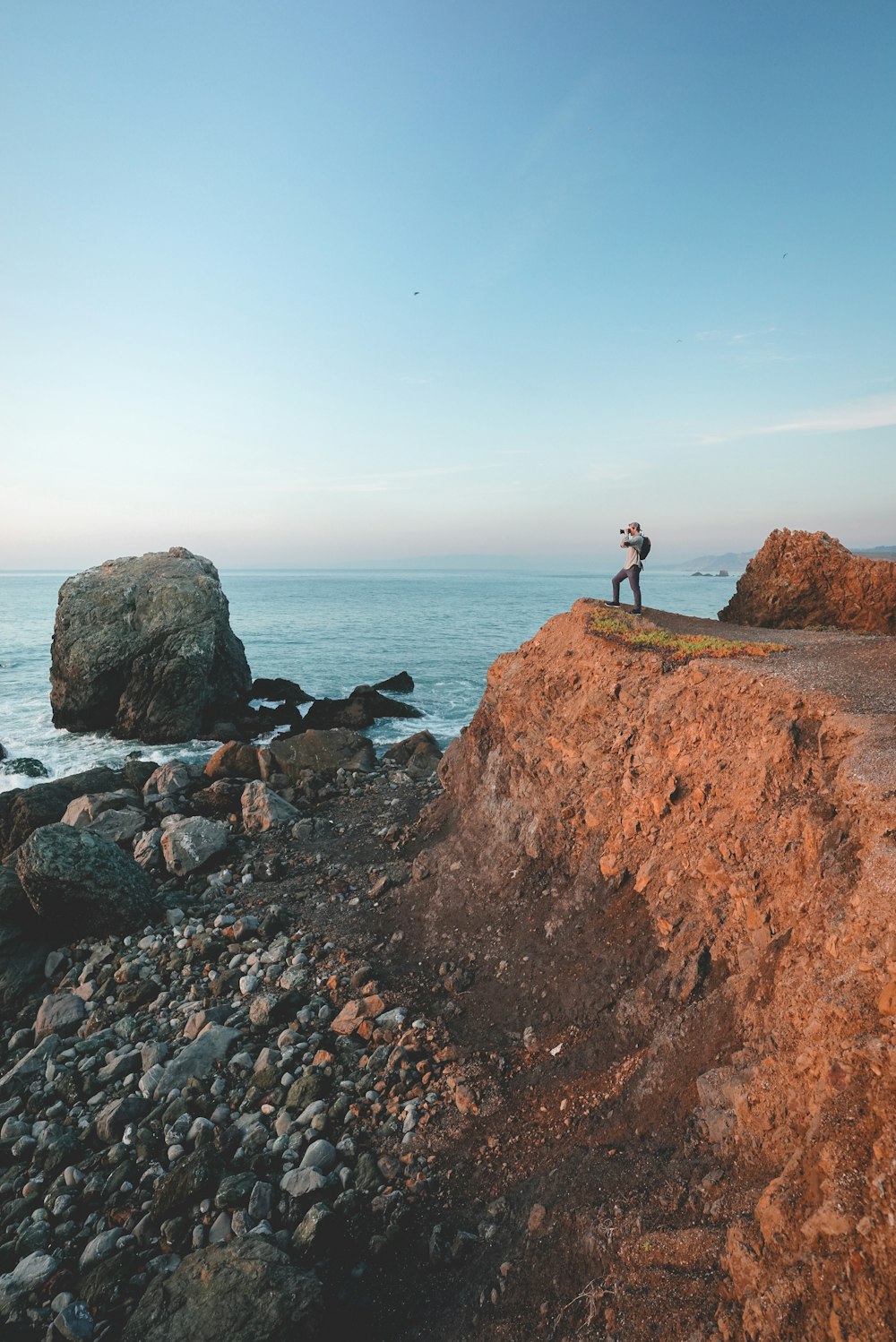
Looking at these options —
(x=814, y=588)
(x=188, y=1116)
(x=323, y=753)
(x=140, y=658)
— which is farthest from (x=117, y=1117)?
(x=140, y=658)

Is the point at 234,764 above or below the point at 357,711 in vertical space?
below

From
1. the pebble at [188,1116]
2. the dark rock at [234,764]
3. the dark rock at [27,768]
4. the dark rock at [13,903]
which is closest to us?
the pebble at [188,1116]

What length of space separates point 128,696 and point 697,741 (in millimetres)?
26331

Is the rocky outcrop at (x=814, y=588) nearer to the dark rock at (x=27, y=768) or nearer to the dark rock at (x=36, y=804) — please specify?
the dark rock at (x=36, y=804)

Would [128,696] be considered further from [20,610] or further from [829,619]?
[20,610]

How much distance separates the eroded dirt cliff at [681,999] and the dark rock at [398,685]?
23.0 m

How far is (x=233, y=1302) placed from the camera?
557cm

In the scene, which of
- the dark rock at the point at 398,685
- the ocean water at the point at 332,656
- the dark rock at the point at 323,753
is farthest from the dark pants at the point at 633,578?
Answer: the dark rock at the point at 398,685

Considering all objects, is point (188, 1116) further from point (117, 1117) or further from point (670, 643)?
point (670, 643)

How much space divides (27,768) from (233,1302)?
22.9 m

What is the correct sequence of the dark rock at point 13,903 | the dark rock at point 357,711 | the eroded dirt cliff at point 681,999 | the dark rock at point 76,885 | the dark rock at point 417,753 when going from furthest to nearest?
the dark rock at point 357,711 → the dark rock at point 417,753 → the dark rock at point 13,903 → the dark rock at point 76,885 → the eroded dirt cliff at point 681,999

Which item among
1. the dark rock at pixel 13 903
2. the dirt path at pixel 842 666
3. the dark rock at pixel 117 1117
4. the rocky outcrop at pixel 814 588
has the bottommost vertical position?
the dark rock at pixel 117 1117

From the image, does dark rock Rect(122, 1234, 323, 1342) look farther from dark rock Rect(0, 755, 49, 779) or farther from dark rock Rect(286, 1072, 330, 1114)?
dark rock Rect(0, 755, 49, 779)

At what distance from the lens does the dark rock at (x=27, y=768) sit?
23.5 metres
